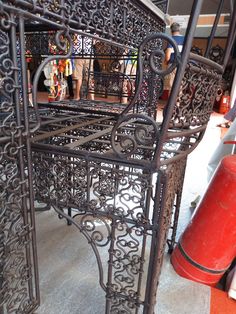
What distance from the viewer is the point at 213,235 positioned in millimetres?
1071

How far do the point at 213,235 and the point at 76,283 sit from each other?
2.10 feet

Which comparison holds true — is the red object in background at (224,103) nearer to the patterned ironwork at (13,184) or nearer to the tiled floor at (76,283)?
the tiled floor at (76,283)

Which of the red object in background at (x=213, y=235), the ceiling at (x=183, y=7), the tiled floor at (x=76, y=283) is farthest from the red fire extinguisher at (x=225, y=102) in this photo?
the red object in background at (x=213, y=235)

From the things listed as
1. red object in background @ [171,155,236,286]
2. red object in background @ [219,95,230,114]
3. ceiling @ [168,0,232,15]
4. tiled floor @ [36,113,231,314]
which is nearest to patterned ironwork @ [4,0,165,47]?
red object in background @ [171,155,236,286]

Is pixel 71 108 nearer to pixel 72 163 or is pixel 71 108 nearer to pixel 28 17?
pixel 72 163

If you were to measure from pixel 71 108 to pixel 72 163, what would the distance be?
1.09 metres

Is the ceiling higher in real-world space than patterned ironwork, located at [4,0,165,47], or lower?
higher

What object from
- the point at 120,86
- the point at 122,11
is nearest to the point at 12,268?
the point at 122,11

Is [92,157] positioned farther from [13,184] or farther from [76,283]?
[76,283]

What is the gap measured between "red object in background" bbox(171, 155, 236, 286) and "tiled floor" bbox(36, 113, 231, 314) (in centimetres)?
7

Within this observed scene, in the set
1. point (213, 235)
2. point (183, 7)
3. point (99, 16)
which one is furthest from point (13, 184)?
point (183, 7)

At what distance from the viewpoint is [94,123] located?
55.3 inches

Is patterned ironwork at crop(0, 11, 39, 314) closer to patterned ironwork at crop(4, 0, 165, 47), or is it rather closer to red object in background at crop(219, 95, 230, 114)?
patterned ironwork at crop(4, 0, 165, 47)

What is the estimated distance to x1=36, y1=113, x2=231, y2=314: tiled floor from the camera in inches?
38.9
